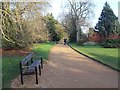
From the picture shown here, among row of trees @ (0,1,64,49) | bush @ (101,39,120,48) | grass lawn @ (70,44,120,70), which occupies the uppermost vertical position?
row of trees @ (0,1,64,49)

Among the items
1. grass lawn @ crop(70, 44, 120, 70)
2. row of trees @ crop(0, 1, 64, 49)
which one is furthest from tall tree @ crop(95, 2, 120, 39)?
row of trees @ crop(0, 1, 64, 49)

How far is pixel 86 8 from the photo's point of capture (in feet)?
203

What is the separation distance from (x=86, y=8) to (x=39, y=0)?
43.3 meters

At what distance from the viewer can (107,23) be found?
5450cm

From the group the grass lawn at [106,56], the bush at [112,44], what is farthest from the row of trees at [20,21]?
the bush at [112,44]

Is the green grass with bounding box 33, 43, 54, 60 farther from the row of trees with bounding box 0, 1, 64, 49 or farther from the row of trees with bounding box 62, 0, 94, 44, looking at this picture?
the row of trees with bounding box 62, 0, 94, 44

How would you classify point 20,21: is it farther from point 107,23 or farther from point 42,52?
point 107,23

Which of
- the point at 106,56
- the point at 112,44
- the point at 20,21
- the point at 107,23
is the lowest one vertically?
the point at 106,56

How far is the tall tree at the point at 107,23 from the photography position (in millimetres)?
53594

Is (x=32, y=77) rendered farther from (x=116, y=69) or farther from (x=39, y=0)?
(x=39, y=0)

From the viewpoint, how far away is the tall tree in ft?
176

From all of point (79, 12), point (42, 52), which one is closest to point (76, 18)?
point (79, 12)

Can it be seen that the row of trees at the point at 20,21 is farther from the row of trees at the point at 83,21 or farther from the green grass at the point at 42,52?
the row of trees at the point at 83,21

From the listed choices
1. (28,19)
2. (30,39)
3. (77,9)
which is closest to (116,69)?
(28,19)
